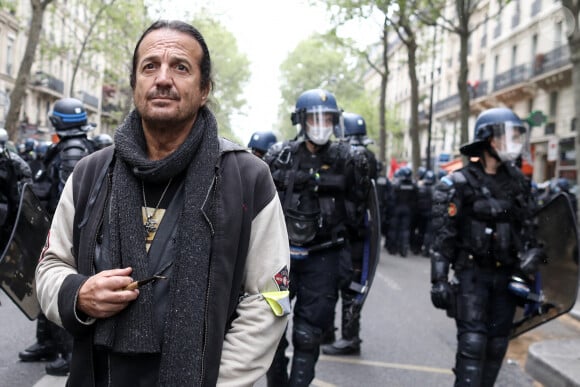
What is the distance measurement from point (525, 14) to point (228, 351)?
117ft

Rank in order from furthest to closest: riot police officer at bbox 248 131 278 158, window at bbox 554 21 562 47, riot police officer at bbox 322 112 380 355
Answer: window at bbox 554 21 562 47, riot police officer at bbox 248 131 278 158, riot police officer at bbox 322 112 380 355

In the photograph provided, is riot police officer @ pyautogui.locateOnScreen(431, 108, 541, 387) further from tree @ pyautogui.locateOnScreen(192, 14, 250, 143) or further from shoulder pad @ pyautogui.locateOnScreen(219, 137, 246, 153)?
tree @ pyautogui.locateOnScreen(192, 14, 250, 143)

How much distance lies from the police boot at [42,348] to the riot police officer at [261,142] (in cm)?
403

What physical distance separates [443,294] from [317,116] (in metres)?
1.44

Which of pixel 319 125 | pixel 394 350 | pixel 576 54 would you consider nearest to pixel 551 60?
pixel 576 54

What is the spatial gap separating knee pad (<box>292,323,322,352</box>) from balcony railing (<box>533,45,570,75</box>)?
26856 millimetres

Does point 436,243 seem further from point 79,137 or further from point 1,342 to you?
point 1,342

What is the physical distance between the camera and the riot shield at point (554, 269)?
4.56 meters

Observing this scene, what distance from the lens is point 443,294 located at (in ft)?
13.7

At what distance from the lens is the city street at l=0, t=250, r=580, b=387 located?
512cm

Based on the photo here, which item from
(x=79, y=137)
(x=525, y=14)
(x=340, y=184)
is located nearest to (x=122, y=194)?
(x=340, y=184)

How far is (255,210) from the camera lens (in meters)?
2.03

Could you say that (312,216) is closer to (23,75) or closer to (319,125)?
(319,125)

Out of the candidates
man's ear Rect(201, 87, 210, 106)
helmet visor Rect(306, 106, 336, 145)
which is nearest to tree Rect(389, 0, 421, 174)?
helmet visor Rect(306, 106, 336, 145)
